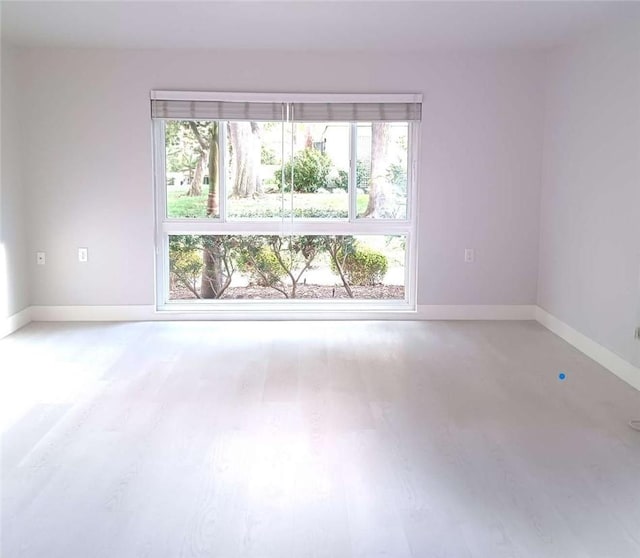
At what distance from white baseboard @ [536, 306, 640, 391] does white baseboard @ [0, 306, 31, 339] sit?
14.0 ft

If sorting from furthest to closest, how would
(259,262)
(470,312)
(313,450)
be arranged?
(259,262) < (470,312) < (313,450)

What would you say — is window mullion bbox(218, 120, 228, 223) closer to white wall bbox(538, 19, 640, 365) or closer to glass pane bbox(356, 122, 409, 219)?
glass pane bbox(356, 122, 409, 219)

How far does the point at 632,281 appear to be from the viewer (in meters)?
4.22

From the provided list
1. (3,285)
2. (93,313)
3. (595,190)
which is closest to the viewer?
(595,190)

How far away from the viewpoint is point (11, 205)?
212 inches

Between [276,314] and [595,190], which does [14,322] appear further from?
[595,190]

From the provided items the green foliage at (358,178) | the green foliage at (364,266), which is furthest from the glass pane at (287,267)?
the green foliage at (358,178)

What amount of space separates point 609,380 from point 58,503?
3.27 metres

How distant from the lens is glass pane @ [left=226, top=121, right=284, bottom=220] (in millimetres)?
5824

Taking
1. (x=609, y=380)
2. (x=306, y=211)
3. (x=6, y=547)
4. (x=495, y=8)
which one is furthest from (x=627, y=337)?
(x=6, y=547)

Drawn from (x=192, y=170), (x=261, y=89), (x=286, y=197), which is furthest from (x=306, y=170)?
(x=192, y=170)

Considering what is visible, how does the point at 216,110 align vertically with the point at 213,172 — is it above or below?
above

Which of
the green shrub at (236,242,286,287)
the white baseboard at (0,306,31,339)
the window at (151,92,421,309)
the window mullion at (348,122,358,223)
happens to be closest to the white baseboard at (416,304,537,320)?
the window at (151,92,421,309)

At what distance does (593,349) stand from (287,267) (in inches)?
102
